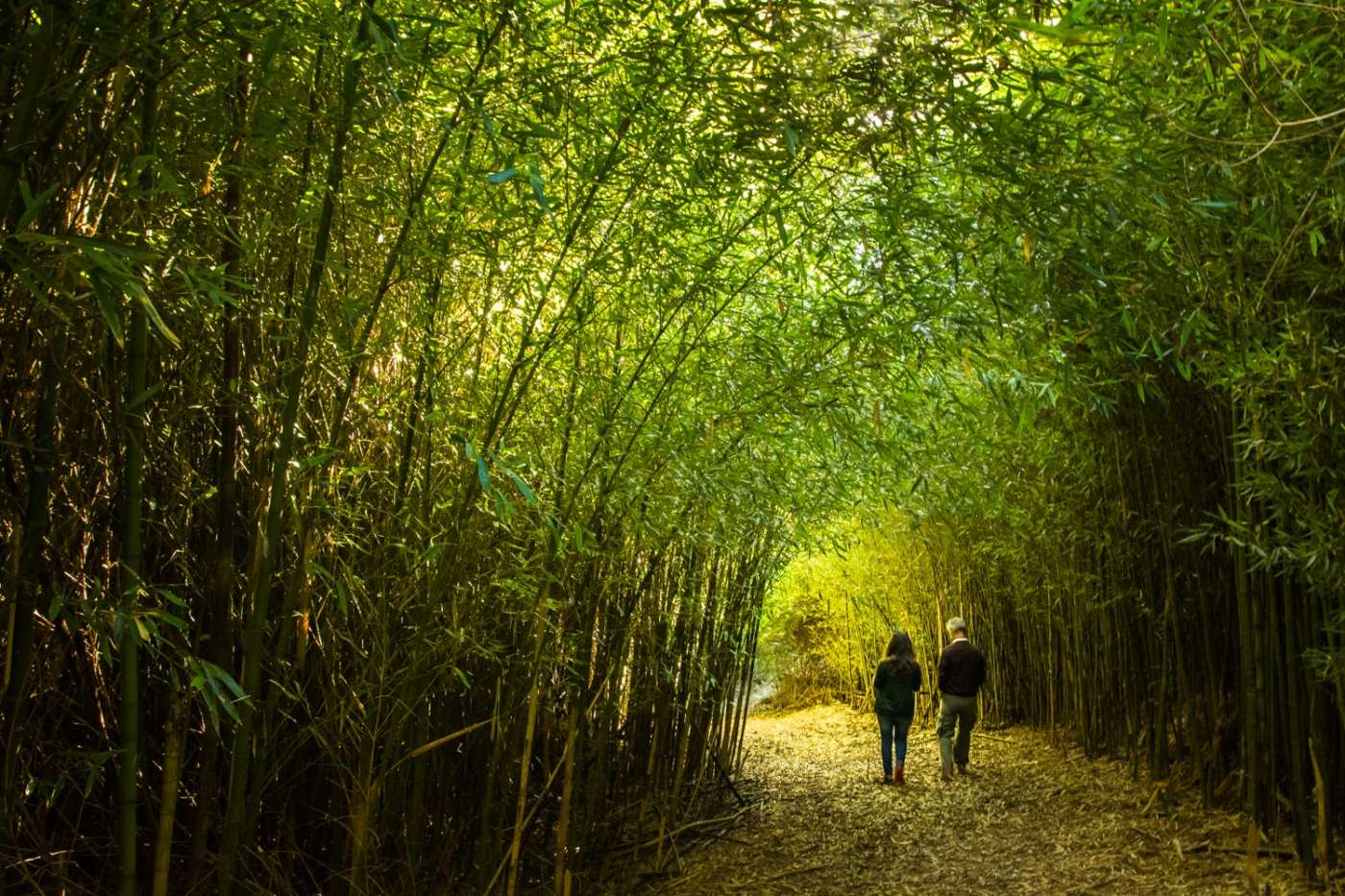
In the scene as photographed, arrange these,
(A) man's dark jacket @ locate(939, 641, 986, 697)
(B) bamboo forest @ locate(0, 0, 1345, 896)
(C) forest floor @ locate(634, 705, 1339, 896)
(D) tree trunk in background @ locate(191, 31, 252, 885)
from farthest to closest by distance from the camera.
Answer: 1. (A) man's dark jacket @ locate(939, 641, 986, 697)
2. (C) forest floor @ locate(634, 705, 1339, 896)
3. (D) tree trunk in background @ locate(191, 31, 252, 885)
4. (B) bamboo forest @ locate(0, 0, 1345, 896)

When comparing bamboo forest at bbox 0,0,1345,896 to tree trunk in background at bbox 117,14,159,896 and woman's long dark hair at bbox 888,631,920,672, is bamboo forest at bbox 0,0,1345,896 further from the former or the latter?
woman's long dark hair at bbox 888,631,920,672

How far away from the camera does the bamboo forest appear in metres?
1.64

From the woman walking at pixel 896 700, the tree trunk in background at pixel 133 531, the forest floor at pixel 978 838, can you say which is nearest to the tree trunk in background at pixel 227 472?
the tree trunk in background at pixel 133 531

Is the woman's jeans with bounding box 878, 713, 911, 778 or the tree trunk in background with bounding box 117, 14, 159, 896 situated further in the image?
the woman's jeans with bounding box 878, 713, 911, 778

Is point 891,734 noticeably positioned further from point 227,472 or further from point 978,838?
point 227,472

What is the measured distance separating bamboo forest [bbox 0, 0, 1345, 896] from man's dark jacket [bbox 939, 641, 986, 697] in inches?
74.0

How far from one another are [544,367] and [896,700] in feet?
14.0

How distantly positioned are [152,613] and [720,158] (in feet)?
5.28

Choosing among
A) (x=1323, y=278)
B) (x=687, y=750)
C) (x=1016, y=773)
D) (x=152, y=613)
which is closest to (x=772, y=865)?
(x=687, y=750)

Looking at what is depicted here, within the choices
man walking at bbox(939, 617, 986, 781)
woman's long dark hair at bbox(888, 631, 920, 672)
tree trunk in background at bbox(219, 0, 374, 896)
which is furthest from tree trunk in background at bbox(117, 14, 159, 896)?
man walking at bbox(939, 617, 986, 781)

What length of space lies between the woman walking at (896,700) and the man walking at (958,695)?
206mm

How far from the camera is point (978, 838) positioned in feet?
15.3

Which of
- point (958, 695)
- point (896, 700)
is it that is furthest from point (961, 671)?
point (896, 700)

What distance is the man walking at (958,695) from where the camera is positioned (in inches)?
241
